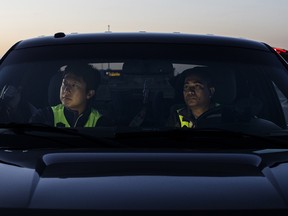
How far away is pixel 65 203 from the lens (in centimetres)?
198

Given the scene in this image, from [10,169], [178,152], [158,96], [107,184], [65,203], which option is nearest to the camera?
[65,203]

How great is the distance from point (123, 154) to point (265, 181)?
60cm

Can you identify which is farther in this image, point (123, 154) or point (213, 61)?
point (213, 61)

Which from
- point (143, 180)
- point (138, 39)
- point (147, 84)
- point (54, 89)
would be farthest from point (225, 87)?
point (143, 180)

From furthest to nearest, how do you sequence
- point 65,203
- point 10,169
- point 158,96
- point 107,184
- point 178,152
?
1. point 158,96
2. point 178,152
3. point 10,169
4. point 107,184
5. point 65,203

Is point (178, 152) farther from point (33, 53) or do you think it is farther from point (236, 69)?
point (33, 53)

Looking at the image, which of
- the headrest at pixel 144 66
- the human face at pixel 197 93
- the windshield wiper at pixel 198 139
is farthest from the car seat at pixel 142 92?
the windshield wiper at pixel 198 139

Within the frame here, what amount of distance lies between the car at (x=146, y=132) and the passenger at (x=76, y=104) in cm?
1

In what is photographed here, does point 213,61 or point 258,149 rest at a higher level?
point 213,61

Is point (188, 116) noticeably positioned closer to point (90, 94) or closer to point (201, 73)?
point (201, 73)

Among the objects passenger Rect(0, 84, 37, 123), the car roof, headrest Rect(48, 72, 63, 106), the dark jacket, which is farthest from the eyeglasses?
passenger Rect(0, 84, 37, 123)

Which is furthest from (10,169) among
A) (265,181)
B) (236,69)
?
(236,69)

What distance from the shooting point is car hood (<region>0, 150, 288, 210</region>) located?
6.55 ft

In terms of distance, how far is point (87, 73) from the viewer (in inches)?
134
